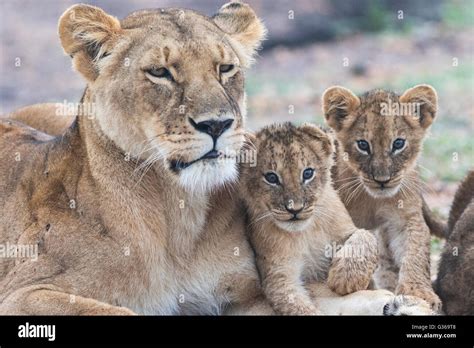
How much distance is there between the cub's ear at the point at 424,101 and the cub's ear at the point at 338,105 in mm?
273

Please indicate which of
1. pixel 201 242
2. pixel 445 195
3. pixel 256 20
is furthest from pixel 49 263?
pixel 445 195

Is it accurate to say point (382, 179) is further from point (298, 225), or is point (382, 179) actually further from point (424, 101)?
point (298, 225)

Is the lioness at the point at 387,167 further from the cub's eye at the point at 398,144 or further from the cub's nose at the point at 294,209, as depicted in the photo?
the cub's nose at the point at 294,209

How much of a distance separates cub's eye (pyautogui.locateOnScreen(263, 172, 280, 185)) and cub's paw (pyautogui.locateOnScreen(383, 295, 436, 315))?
2.47 feet

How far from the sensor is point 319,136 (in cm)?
549

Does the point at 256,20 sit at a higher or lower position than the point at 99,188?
higher

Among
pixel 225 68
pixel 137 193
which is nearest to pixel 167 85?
pixel 225 68

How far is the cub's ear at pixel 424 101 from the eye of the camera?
615 cm

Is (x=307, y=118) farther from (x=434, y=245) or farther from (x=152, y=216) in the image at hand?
(x=152, y=216)

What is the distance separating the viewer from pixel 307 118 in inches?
463

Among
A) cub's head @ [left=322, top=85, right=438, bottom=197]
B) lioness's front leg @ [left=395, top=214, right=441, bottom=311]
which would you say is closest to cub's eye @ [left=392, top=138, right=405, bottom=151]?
cub's head @ [left=322, top=85, right=438, bottom=197]

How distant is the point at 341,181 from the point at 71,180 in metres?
1.61

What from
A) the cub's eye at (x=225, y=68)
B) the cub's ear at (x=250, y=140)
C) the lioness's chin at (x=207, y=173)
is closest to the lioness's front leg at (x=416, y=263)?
the cub's ear at (x=250, y=140)

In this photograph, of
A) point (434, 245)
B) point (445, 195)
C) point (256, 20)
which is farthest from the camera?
point (445, 195)
